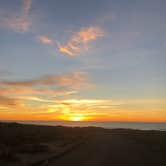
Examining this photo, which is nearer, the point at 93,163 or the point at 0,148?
the point at 93,163

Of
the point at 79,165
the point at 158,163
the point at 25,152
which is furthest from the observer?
the point at 25,152

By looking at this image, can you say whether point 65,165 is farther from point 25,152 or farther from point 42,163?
point 25,152

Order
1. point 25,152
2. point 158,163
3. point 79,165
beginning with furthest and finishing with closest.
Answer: point 25,152
point 158,163
point 79,165

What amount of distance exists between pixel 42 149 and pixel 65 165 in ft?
25.7

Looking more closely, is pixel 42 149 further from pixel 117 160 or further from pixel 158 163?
pixel 158 163

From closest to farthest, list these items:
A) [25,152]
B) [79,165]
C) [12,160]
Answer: [79,165] → [12,160] → [25,152]

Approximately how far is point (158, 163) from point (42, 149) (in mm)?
9848

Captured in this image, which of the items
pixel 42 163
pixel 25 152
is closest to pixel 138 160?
pixel 42 163

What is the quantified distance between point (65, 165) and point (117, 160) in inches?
133

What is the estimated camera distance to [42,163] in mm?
15016

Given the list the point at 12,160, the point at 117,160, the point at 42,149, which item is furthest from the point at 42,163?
the point at 42,149

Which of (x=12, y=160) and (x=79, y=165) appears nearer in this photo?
(x=79, y=165)

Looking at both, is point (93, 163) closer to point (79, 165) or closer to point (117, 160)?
point (79, 165)

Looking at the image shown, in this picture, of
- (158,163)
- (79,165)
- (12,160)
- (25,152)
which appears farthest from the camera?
(25,152)
